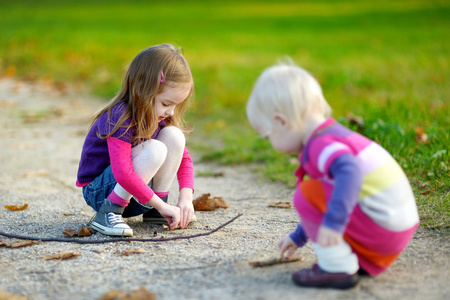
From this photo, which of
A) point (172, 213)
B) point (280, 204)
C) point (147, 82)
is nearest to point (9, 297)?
point (172, 213)

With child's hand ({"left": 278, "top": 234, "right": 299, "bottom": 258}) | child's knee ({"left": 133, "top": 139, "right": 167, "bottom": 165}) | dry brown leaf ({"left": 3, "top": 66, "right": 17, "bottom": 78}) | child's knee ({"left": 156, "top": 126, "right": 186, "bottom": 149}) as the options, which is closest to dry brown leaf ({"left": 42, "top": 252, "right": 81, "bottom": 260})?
child's knee ({"left": 133, "top": 139, "right": 167, "bottom": 165})

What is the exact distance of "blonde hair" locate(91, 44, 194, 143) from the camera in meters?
2.54

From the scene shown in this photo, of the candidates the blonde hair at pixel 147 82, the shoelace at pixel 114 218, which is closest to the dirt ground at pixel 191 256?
the shoelace at pixel 114 218

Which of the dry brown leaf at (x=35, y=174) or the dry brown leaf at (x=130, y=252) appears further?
the dry brown leaf at (x=35, y=174)

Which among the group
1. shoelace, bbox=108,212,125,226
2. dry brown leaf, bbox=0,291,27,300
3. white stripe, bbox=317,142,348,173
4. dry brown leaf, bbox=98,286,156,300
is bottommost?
shoelace, bbox=108,212,125,226

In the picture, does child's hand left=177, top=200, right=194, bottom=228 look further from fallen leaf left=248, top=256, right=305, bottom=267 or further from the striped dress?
the striped dress

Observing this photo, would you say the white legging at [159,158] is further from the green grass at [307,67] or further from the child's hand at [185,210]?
the green grass at [307,67]

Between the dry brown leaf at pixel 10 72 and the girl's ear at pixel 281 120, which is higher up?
the girl's ear at pixel 281 120

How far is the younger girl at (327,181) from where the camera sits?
1.83 m

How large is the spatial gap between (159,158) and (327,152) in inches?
43.0

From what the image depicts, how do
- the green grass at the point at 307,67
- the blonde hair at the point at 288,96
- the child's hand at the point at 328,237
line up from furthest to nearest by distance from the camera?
the green grass at the point at 307,67 < the blonde hair at the point at 288,96 < the child's hand at the point at 328,237

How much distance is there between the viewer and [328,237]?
1.77 m

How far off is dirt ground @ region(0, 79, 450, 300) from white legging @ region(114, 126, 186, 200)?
9.8 inches

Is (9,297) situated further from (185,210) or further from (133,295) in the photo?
(185,210)
